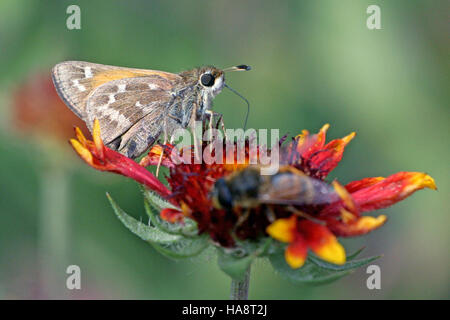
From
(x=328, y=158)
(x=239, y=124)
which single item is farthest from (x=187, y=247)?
(x=239, y=124)

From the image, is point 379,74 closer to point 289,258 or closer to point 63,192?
point 63,192

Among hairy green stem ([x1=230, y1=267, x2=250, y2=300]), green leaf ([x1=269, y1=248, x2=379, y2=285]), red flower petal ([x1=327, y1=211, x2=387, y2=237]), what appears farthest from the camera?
hairy green stem ([x1=230, y1=267, x2=250, y2=300])

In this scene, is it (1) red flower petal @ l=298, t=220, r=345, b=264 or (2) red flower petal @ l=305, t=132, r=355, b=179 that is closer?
(1) red flower petal @ l=298, t=220, r=345, b=264

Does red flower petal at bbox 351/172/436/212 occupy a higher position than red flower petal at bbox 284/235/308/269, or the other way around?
red flower petal at bbox 351/172/436/212

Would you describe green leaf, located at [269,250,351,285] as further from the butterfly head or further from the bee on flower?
the butterfly head

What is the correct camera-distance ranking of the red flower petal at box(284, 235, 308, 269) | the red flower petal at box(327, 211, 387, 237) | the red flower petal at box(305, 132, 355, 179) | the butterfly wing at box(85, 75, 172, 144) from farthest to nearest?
the butterfly wing at box(85, 75, 172, 144) < the red flower petal at box(305, 132, 355, 179) < the red flower petal at box(327, 211, 387, 237) < the red flower petal at box(284, 235, 308, 269)

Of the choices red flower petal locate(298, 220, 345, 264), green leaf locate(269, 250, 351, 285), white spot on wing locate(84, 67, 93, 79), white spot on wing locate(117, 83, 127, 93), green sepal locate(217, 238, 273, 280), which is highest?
white spot on wing locate(84, 67, 93, 79)

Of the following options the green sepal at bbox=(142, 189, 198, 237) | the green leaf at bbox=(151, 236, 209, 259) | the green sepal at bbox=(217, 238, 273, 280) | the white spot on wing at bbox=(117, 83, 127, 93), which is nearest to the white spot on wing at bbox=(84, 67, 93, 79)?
the white spot on wing at bbox=(117, 83, 127, 93)

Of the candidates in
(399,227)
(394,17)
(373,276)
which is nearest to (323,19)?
(394,17)
